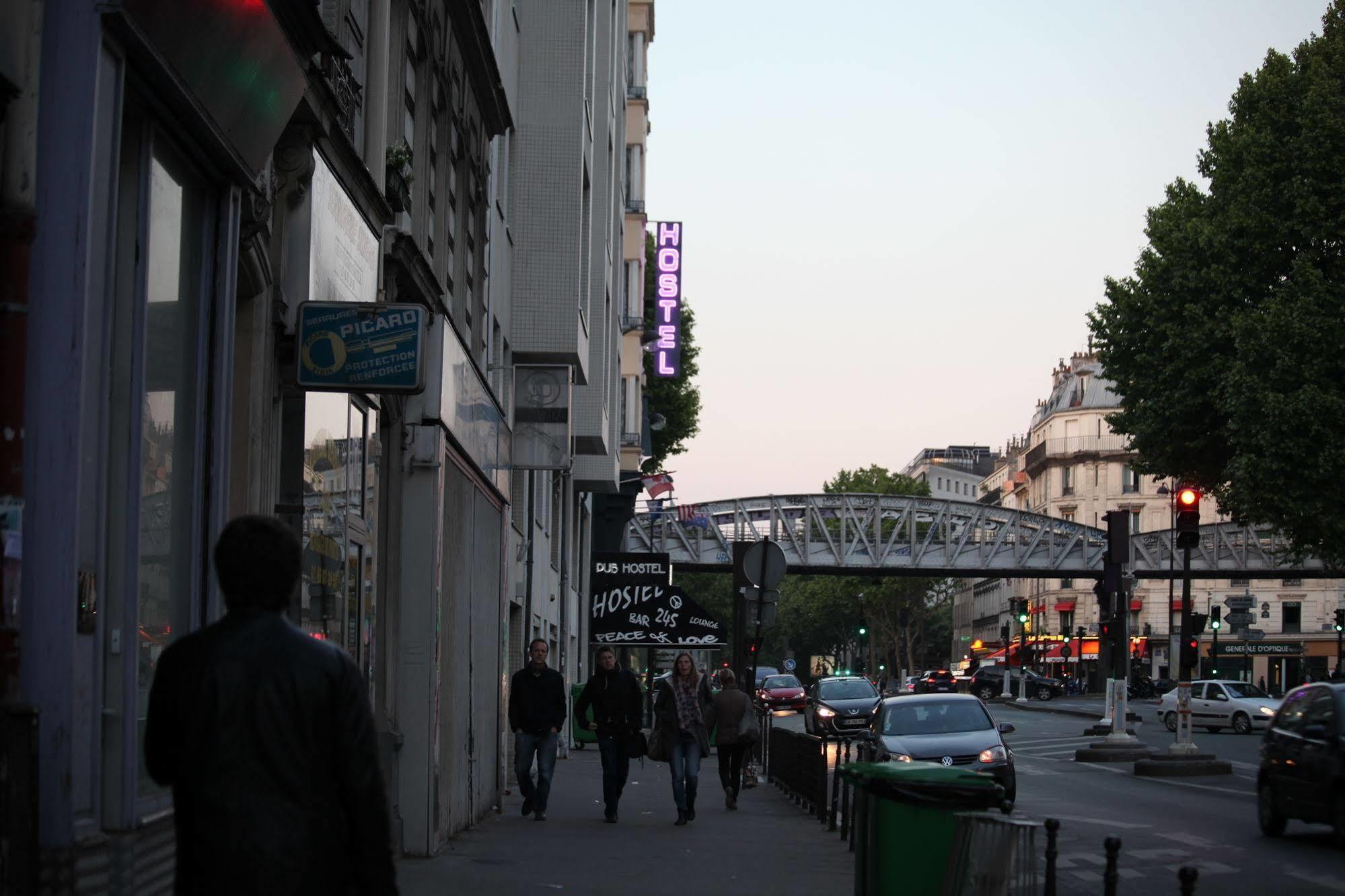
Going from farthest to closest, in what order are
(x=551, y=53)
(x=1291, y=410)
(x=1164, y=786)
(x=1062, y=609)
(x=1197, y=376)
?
(x=1062, y=609) → (x=1197, y=376) → (x=1291, y=410) → (x=551, y=53) → (x=1164, y=786)

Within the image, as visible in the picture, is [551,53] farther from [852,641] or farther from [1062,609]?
[852,641]

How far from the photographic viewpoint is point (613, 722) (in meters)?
18.8

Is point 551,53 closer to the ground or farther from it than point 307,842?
farther from it

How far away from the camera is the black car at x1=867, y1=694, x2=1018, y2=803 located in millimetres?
20609

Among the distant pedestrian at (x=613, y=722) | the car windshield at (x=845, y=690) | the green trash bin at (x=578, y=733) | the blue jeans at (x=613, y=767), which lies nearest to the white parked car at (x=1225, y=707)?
the car windshield at (x=845, y=690)

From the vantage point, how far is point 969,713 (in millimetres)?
22094

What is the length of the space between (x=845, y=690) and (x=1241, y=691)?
15003 mm

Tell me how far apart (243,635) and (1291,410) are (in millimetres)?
34157

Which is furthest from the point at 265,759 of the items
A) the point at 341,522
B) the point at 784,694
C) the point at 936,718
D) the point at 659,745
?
the point at 784,694

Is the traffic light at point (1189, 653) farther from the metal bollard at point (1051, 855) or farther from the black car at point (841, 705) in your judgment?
the metal bollard at point (1051, 855)

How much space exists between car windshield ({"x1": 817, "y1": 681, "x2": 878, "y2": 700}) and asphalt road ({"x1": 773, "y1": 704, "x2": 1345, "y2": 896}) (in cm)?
782

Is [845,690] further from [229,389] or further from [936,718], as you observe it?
[229,389]

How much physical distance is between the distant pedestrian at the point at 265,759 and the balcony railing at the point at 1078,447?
11771cm

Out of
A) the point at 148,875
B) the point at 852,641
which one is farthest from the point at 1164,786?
the point at 852,641
